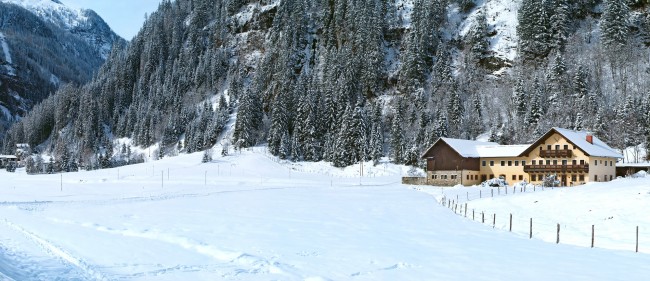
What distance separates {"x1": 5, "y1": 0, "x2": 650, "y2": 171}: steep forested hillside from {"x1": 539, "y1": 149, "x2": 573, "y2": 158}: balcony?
17.7m

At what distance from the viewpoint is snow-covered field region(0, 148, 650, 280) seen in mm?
17234

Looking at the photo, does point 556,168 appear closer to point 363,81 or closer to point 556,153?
point 556,153

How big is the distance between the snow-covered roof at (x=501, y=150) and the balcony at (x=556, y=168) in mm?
3027

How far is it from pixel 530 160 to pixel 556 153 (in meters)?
4.27

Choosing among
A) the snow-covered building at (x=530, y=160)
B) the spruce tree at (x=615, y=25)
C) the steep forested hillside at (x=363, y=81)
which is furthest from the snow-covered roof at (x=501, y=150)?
the spruce tree at (x=615, y=25)

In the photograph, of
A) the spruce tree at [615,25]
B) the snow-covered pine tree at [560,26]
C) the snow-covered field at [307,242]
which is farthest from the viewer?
the snow-covered pine tree at [560,26]

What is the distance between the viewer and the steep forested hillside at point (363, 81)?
10150cm

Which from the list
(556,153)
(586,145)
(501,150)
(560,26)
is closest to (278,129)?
(501,150)

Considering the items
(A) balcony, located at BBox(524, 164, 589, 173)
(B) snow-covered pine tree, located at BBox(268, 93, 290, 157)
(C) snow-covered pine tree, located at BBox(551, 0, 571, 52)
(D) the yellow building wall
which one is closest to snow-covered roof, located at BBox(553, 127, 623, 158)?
(D) the yellow building wall

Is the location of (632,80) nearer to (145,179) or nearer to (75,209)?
(145,179)

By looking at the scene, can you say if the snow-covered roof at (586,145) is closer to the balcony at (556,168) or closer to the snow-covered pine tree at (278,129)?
the balcony at (556,168)

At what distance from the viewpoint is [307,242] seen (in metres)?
24.5

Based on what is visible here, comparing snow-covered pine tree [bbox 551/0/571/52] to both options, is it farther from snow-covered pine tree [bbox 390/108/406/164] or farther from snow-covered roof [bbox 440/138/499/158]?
snow-covered roof [bbox 440/138/499/158]

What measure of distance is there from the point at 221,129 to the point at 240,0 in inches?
2594
